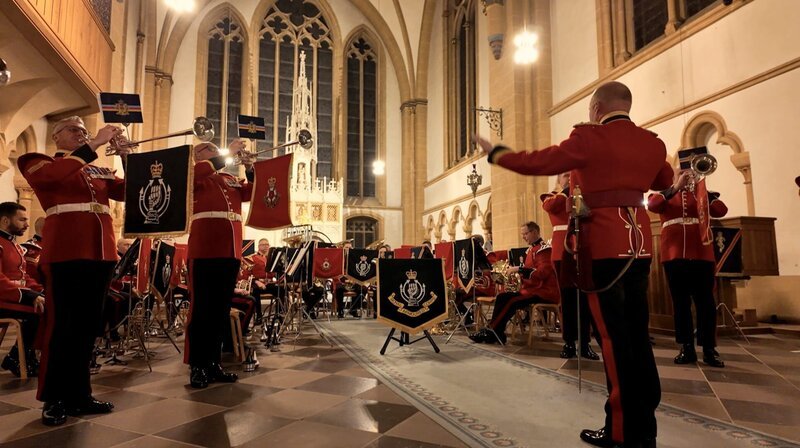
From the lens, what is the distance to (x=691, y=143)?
7.54 metres

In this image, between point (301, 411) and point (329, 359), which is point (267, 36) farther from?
point (301, 411)

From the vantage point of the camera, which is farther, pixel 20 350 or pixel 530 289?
pixel 530 289

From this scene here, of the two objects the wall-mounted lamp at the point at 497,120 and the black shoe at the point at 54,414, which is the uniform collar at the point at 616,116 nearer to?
the black shoe at the point at 54,414

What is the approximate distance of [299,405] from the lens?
2.78 metres

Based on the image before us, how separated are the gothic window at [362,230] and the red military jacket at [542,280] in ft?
48.5

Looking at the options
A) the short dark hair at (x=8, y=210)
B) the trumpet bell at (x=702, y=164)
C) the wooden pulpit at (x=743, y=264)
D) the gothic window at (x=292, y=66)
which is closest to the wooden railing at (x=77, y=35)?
the short dark hair at (x=8, y=210)

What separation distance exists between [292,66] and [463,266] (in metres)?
16.6

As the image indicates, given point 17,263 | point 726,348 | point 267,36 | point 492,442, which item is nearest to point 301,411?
point 492,442

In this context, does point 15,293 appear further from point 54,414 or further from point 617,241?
point 617,241

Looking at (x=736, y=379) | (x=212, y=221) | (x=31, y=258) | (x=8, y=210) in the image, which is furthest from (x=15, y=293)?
(x=736, y=379)

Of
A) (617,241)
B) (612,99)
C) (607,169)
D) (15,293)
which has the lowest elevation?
(15,293)

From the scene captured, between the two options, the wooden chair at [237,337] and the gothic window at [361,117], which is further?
the gothic window at [361,117]

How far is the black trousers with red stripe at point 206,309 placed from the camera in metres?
3.32

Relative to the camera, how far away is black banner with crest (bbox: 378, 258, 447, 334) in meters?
4.80
